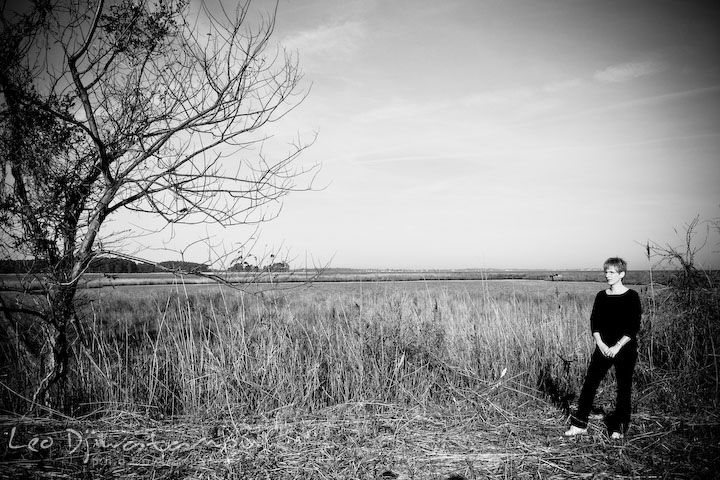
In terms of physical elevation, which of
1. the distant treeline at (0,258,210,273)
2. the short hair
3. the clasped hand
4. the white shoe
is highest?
the distant treeline at (0,258,210,273)

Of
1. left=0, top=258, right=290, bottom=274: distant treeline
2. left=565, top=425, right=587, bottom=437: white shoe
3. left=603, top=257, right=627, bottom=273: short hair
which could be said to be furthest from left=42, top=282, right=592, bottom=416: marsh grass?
left=603, top=257, right=627, bottom=273: short hair

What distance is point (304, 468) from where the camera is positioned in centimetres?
285

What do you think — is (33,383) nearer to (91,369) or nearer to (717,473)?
(91,369)

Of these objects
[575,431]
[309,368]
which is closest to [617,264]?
[575,431]

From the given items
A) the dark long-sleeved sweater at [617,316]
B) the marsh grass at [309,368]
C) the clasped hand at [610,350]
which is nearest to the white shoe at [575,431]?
the marsh grass at [309,368]

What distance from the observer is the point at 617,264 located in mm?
3611

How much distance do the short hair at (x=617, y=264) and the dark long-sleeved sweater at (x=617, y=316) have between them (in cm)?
24

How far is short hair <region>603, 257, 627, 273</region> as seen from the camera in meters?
3.61

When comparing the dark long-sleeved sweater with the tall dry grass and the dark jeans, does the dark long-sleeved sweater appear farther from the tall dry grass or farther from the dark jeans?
the tall dry grass

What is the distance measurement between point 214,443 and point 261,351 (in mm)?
1626

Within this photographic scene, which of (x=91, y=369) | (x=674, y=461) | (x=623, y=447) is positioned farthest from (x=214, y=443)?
(x=674, y=461)

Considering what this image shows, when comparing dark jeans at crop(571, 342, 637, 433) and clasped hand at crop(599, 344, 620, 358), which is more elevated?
clasped hand at crop(599, 344, 620, 358)

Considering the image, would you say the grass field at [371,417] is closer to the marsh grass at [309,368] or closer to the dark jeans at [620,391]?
the marsh grass at [309,368]

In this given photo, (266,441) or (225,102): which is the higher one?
(225,102)
